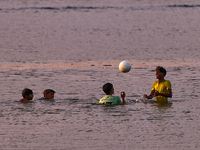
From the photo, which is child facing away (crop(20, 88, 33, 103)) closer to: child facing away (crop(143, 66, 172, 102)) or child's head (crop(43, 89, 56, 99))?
child's head (crop(43, 89, 56, 99))

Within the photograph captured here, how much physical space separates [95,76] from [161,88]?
6021 mm

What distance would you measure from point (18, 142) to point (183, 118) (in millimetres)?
4799

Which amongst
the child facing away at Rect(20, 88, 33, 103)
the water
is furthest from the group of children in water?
the water

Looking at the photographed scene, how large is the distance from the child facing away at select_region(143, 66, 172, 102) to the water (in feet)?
1.22

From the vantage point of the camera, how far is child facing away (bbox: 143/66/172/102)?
599 inches

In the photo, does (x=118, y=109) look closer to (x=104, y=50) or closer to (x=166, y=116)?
(x=166, y=116)

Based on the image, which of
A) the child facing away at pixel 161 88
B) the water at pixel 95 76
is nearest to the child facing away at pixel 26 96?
the water at pixel 95 76

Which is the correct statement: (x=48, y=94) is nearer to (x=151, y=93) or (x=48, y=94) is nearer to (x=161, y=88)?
(x=151, y=93)

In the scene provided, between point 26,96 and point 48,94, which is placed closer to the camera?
point 26,96

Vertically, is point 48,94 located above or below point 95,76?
below

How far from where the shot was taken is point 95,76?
2106cm

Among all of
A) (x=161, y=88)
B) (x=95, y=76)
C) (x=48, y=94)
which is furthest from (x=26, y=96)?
(x=95, y=76)

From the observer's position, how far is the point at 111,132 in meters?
11.6

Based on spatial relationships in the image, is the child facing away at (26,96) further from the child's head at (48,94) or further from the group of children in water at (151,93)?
the child's head at (48,94)
